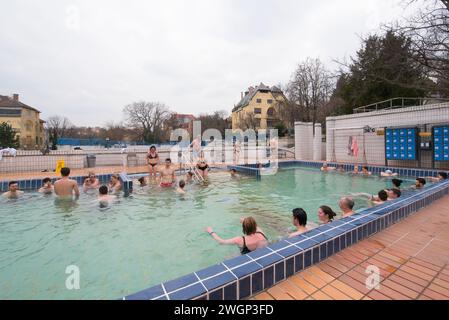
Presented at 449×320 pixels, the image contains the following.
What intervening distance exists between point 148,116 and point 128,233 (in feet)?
156

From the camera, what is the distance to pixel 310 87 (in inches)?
970

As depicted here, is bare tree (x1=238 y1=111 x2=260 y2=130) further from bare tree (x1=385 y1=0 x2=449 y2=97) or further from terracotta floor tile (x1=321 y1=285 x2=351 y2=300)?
terracotta floor tile (x1=321 y1=285 x2=351 y2=300)

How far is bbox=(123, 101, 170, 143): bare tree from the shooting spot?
4938cm

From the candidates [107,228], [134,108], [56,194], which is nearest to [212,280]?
[107,228]

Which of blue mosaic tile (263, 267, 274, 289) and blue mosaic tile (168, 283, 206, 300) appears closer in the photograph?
blue mosaic tile (168, 283, 206, 300)

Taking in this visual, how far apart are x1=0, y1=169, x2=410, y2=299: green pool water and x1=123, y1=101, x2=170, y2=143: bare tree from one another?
42.3 metres

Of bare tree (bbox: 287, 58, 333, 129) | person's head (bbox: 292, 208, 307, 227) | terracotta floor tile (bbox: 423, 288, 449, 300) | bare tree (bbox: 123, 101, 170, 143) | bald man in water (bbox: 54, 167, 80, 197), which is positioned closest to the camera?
terracotta floor tile (bbox: 423, 288, 449, 300)

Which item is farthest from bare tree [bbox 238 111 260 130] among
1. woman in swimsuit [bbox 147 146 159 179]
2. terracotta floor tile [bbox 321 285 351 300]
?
terracotta floor tile [bbox 321 285 351 300]

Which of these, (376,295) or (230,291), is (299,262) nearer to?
(376,295)

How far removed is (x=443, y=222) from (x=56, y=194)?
9.31m

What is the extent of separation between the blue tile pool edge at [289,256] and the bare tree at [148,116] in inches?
1884

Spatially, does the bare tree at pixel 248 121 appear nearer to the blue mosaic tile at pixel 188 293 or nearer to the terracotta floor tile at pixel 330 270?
the terracotta floor tile at pixel 330 270
